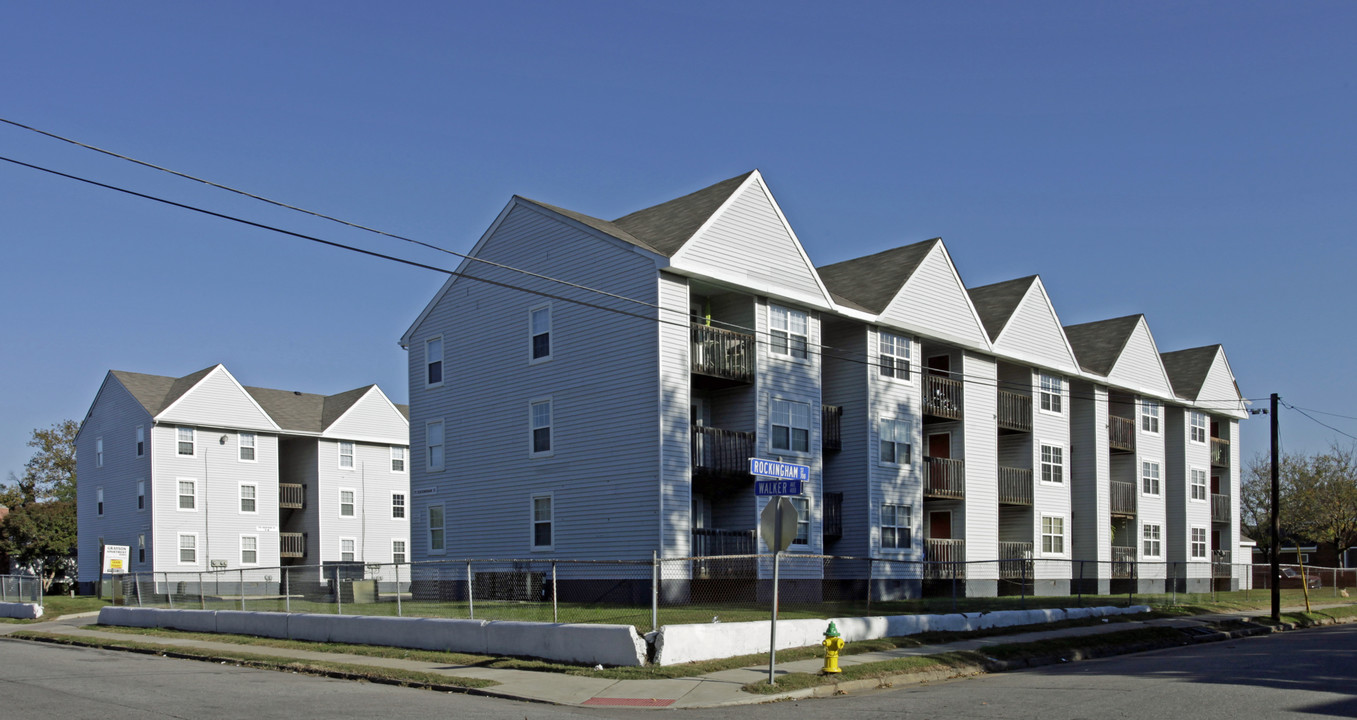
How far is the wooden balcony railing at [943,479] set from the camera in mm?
35969

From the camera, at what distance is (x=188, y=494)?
48.5 metres

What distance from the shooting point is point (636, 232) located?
31.2m

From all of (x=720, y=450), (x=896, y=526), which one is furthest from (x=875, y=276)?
(x=720, y=450)

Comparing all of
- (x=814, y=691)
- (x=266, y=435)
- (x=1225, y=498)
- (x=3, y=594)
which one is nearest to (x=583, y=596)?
(x=814, y=691)

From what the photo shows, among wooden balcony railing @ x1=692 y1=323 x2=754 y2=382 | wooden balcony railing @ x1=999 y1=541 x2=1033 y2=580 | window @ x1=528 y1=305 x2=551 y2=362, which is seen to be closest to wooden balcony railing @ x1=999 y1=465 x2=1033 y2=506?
wooden balcony railing @ x1=999 y1=541 x2=1033 y2=580

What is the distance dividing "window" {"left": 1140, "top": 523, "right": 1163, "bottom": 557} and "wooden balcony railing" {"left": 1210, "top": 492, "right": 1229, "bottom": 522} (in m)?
6.96

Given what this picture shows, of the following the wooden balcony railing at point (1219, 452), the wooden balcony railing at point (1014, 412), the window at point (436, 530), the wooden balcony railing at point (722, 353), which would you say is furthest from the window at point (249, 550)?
the wooden balcony railing at point (1219, 452)

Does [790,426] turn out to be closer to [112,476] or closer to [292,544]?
[292,544]

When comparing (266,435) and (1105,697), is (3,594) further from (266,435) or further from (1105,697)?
(1105,697)

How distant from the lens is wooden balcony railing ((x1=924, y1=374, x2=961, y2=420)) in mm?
36188

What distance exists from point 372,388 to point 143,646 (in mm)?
34478

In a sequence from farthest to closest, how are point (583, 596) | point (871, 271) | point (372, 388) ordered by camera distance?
point (372, 388) → point (871, 271) → point (583, 596)

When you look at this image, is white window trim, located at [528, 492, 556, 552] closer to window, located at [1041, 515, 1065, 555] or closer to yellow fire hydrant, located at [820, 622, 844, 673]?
yellow fire hydrant, located at [820, 622, 844, 673]

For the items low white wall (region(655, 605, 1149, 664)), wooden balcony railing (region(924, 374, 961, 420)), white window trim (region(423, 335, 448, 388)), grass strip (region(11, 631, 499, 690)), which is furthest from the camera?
wooden balcony railing (region(924, 374, 961, 420))
